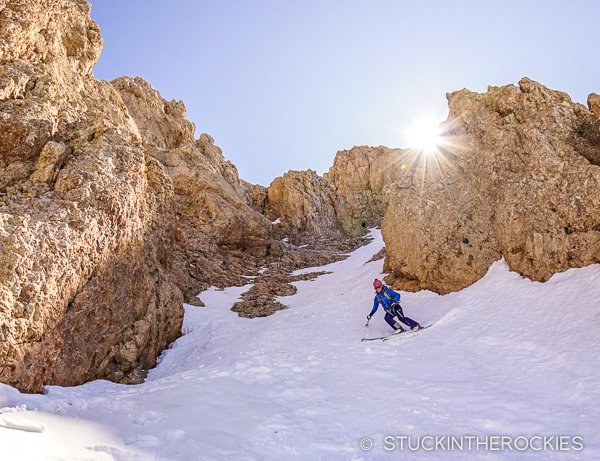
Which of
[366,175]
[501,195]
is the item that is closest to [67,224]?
[501,195]

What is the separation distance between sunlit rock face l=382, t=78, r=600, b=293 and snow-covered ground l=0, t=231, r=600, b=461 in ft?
5.44

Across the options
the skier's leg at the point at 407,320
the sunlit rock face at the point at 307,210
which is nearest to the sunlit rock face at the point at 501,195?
the skier's leg at the point at 407,320

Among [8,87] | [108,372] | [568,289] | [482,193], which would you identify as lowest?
[108,372]

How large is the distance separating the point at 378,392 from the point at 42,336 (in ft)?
27.1

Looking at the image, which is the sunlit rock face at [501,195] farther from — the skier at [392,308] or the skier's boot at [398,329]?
the skier's boot at [398,329]

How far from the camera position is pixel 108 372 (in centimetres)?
1041

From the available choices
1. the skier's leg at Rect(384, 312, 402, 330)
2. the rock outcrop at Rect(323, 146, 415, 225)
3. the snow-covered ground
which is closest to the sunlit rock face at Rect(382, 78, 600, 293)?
the snow-covered ground

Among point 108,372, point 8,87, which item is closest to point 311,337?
point 108,372

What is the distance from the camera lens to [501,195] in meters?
14.4

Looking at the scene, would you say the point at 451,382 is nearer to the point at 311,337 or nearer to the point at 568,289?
the point at 568,289

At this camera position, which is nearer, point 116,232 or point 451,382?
point 451,382

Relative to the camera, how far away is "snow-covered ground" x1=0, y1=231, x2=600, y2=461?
4891mm

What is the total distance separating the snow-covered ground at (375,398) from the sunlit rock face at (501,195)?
1.66 m

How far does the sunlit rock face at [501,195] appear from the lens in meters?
11.4
